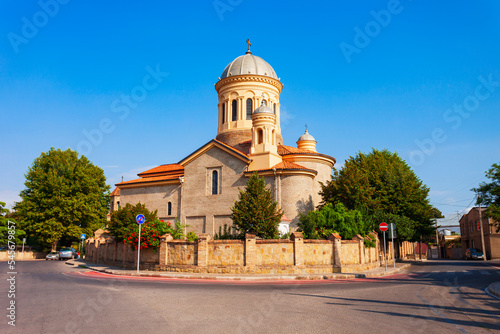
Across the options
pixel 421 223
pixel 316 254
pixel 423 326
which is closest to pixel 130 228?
pixel 316 254

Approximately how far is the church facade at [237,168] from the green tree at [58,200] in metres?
7.32

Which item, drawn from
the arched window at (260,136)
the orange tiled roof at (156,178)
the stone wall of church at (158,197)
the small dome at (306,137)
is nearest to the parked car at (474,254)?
the small dome at (306,137)

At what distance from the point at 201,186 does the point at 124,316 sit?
26.2 metres

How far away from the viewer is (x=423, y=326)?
23.2 ft

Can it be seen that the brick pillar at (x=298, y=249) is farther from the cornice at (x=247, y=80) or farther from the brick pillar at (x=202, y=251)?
the cornice at (x=247, y=80)

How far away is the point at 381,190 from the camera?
31.8 metres

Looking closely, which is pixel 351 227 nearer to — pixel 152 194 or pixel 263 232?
pixel 263 232

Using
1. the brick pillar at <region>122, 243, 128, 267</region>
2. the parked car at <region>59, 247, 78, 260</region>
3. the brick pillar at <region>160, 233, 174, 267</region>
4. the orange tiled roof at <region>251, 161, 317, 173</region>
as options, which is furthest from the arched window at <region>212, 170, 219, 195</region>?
the parked car at <region>59, 247, 78, 260</region>

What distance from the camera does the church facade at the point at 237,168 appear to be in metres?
30.9

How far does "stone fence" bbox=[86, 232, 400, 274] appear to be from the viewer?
19.2m

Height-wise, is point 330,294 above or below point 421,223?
below

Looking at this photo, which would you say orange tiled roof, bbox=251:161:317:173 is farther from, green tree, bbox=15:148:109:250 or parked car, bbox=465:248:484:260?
parked car, bbox=465:248:484:260

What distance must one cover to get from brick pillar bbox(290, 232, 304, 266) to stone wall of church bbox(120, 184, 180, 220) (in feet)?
57.2

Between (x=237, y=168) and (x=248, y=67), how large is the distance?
12413mm
